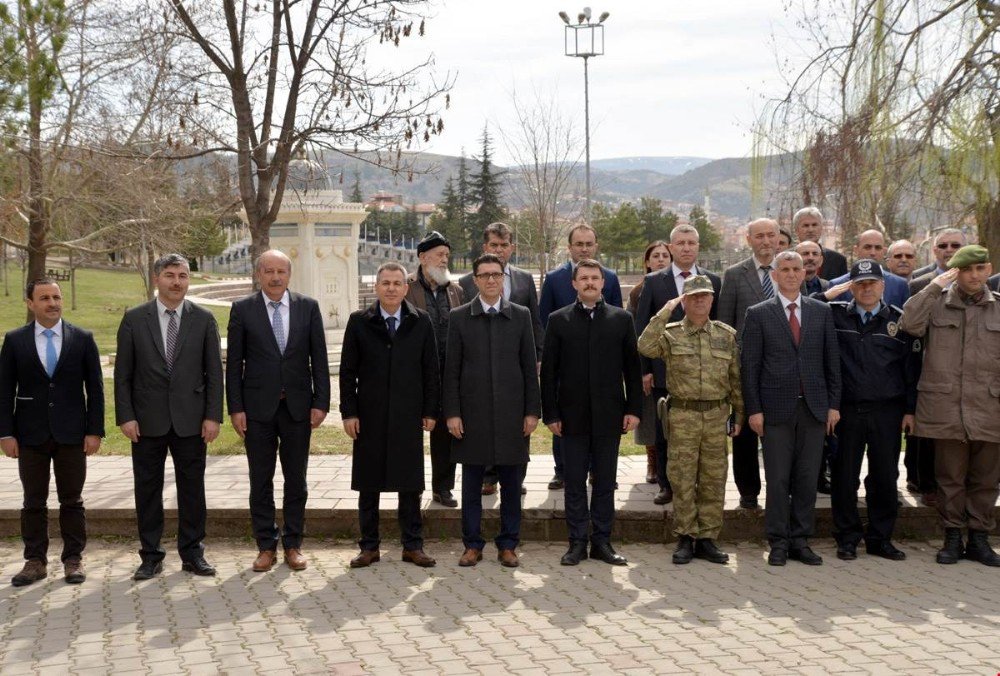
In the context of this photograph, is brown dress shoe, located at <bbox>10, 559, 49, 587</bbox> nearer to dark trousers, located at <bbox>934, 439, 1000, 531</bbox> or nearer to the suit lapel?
the suit lapel

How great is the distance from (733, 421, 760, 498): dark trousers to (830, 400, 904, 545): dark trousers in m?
0.66

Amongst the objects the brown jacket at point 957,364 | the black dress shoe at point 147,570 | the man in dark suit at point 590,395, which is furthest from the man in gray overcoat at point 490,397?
the brown jacket at point 957,364

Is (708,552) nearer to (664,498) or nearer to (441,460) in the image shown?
(664,498)

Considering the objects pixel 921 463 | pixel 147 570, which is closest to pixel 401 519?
pixel 147 570

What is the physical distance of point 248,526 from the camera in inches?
299

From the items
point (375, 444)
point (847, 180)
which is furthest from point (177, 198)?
point (375, 444)

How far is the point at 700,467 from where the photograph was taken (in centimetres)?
693

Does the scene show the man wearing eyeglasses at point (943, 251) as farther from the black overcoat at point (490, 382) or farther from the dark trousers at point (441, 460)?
the dark trousers at point (441, 460)

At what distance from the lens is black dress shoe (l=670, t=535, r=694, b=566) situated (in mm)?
6844

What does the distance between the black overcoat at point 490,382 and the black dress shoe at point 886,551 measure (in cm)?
251

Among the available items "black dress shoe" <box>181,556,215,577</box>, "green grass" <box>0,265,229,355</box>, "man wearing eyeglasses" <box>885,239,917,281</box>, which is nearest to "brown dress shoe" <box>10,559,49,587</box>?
"black dress shoe" <box>181,556,215,577</box>

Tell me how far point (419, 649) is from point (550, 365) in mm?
2312

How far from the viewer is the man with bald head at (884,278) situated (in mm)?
7562

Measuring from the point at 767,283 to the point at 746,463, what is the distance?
136cm
